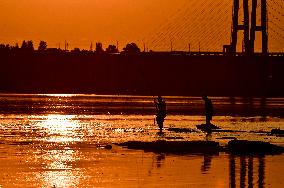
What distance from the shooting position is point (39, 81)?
610 feet

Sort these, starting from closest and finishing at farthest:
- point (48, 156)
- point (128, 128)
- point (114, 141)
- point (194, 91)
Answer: point (48, 156)
point (114, 141)
point (128, 128)
point (194, 91)

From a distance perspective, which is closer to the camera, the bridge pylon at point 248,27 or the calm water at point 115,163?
the calm water at point 115,163

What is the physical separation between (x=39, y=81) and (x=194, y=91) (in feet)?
101

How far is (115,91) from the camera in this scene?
574 feet

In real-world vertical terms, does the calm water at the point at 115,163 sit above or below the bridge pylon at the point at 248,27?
below

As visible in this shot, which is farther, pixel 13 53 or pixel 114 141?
pixel 13 53

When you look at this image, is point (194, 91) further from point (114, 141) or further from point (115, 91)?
point (114, 141)

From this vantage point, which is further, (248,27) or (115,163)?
(248,27)

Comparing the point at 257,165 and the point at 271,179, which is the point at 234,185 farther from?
the point at 257,165

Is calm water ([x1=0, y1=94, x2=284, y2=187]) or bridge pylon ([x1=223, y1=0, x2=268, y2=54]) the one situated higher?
bridge pylon ([x1=223, y1=0, x2=268, y2=54])

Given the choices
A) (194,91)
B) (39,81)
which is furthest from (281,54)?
(39,81)

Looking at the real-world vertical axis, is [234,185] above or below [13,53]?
below

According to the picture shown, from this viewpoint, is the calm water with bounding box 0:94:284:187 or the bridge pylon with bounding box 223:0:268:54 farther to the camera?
the bridge pylon with bounding box 223:0:268:54

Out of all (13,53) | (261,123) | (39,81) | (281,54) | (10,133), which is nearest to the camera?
(10,133)
